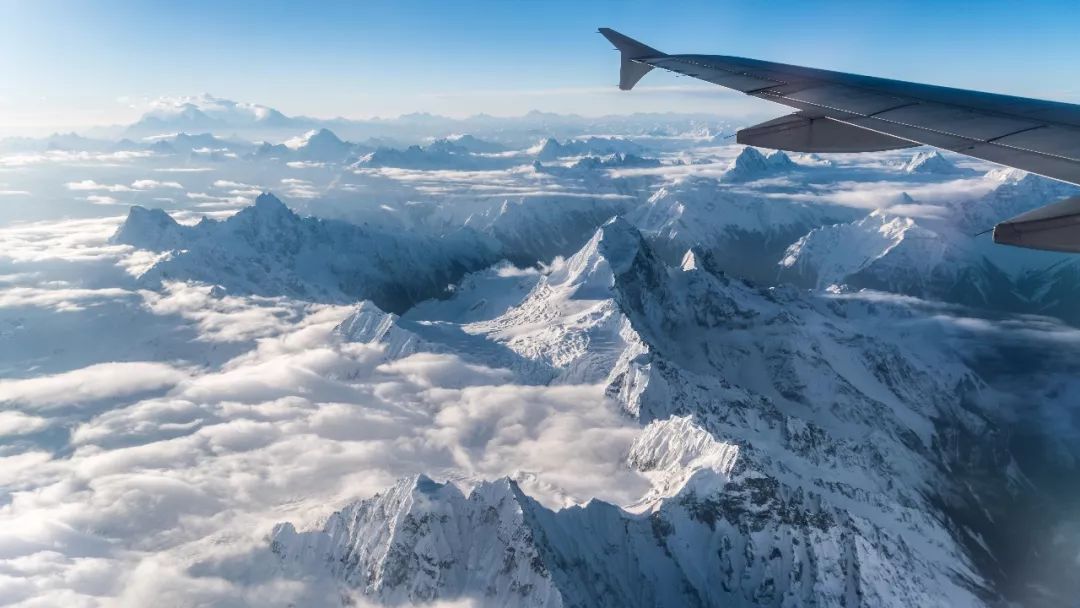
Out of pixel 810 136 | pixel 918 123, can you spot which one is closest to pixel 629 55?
pixel 810 136

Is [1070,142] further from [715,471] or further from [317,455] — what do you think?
[317,455]

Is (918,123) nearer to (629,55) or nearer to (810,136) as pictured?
(810,136)

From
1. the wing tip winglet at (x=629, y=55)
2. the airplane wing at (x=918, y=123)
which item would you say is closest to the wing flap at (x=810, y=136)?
the airplane wing at (x=918, y=123)

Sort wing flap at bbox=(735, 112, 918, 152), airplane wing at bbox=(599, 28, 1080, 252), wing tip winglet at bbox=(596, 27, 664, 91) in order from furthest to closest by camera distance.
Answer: wing tip winglet at bbox=(596, 27, 664, 91) < wing flap at bbox=(735, 112, 918, 152) < airplane wing at bbox=(599, 28, 1080, 252)

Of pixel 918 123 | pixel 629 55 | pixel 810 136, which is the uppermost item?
pixel 629 55

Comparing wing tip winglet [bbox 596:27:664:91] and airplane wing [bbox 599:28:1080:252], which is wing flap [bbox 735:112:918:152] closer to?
airplane wing [bbox 599:28:1080:252]

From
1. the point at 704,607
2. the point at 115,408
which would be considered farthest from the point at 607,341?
the point at 115,408

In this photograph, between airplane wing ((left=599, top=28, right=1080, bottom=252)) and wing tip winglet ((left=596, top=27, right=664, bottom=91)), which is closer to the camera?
airplane wing ((left=599, top=28, right=1080, bottom=252))

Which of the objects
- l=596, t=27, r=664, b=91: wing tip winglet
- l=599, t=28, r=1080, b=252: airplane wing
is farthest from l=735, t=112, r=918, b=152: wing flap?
l=596, t=27, r=664, b=91: wing tip winglet
